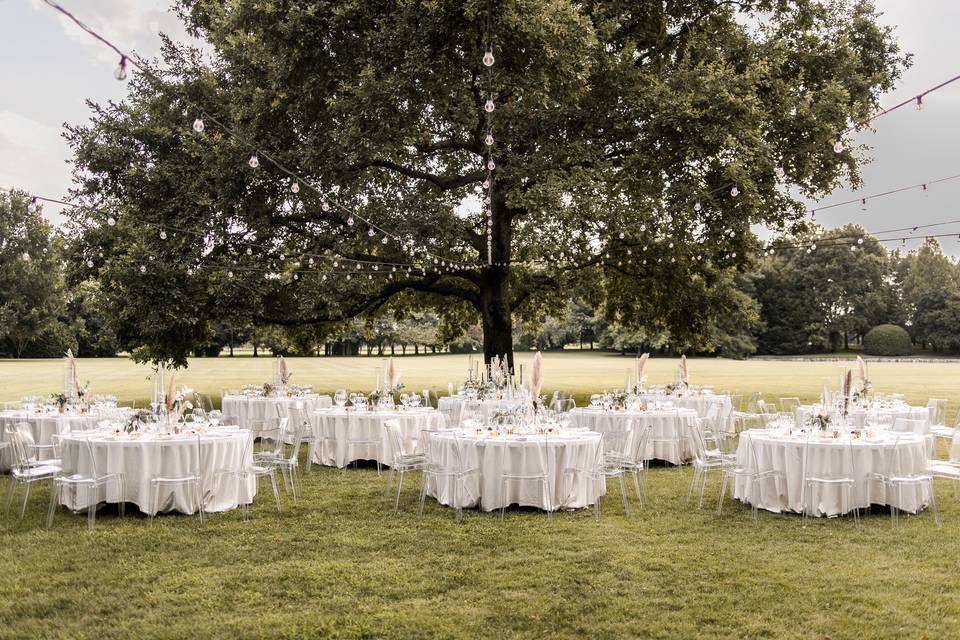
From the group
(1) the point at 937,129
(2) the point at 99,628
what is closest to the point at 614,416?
(2) the point at 99,628

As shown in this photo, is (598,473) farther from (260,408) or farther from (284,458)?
(260,408)

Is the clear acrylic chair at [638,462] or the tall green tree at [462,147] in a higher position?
the tall green tree at [462,147]

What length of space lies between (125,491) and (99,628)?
3500 mm

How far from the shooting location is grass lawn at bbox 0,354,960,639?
5.29 meters

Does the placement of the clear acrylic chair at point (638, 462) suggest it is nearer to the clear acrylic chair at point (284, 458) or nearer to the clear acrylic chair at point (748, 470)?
the clear acrylic chair at point (748, 470)

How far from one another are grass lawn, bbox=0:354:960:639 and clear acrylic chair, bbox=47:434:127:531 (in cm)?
19

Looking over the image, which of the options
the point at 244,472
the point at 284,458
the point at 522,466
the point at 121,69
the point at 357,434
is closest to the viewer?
the point at 121,69

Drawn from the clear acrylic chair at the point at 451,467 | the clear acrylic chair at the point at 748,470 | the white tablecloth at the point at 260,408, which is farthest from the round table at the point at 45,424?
the clear acrylic chair at the point at 748,470

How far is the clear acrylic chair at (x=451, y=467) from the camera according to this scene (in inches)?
341

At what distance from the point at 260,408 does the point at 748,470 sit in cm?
1014

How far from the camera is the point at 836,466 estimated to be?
8477mm

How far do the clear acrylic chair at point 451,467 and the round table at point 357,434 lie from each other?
2.85 m

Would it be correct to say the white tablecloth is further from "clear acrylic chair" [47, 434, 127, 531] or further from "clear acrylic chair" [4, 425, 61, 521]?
"clear acrylic chair" [47, 434, 127, 531]

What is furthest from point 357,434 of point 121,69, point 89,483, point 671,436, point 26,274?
point 26,274
